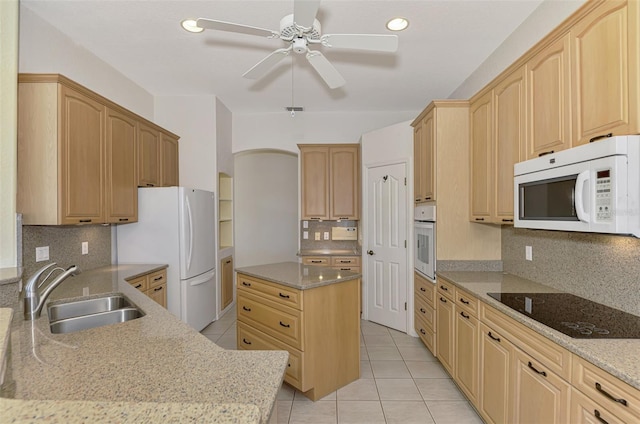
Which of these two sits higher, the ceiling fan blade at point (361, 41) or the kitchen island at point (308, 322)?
the ceiling fan blade at point (361, 41)

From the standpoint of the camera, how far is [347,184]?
4816mm

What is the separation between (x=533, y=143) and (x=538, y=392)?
144cm

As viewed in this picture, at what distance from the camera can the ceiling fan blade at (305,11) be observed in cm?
163

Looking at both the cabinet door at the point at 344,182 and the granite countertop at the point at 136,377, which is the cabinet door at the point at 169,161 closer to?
the cabinet door at the point at 344,182

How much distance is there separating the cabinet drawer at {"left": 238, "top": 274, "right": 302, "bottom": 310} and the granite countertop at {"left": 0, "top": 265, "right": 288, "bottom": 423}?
3.20 feet

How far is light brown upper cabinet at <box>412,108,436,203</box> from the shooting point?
304cm

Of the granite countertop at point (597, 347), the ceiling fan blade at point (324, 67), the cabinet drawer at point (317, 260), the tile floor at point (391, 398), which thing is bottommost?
the tile floor at point (391, 398)

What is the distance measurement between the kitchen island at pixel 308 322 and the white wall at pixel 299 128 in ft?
8.54

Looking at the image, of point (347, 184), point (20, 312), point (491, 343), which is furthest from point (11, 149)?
point (347, 184)

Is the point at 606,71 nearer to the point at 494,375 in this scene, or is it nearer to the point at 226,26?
the point at 494,375

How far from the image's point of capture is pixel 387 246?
3.92 m

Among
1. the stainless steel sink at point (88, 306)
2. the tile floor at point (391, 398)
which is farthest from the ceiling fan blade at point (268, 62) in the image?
the tile floor at point (391, 398)

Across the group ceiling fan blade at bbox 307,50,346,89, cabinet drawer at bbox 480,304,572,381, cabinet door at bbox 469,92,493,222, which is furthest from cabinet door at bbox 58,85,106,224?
cabinet door at bbox 469,92,493,222

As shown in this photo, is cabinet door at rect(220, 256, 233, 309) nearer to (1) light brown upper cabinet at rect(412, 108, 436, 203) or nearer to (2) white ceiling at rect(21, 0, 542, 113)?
(2) white ceiling at rect(21, 0, 542, 113)
